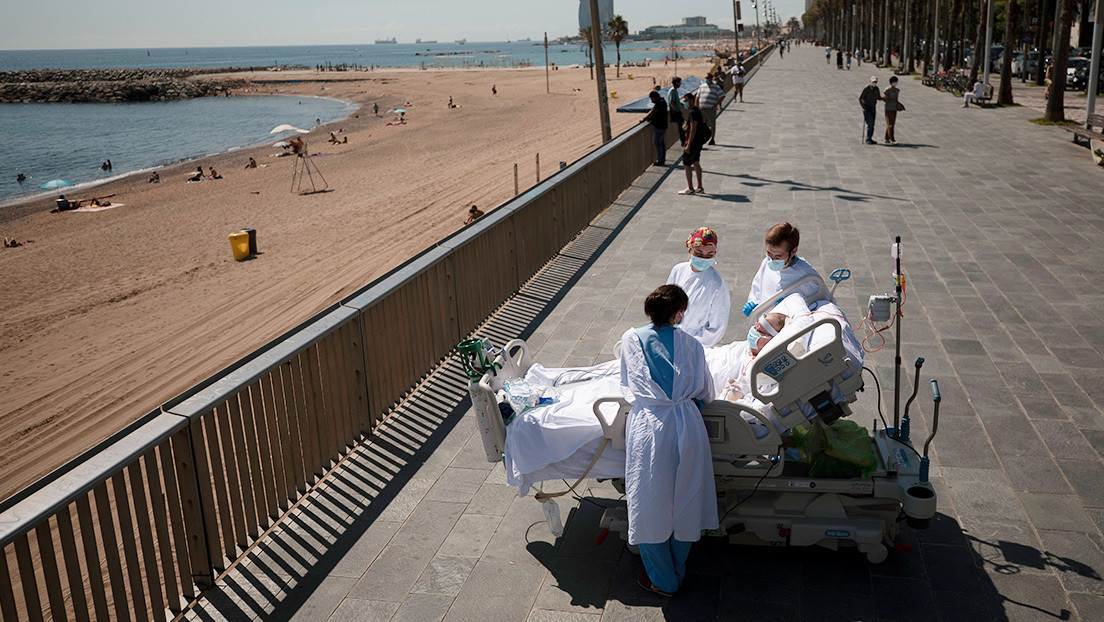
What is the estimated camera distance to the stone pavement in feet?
14.5

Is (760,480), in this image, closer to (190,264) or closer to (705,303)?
(705,303)

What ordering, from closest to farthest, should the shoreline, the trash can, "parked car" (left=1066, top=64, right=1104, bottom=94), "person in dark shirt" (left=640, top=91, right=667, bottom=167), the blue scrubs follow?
the blue scrubs, "person in dark shirt" (left=640, top=91, right=667, bottom=167), the trash can, the shoreline, "parked car" (left=1066, top=64, right=1104, bottom=94)

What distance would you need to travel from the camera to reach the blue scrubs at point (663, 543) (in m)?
4.21

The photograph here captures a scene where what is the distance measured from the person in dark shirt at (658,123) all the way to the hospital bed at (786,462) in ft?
47.3

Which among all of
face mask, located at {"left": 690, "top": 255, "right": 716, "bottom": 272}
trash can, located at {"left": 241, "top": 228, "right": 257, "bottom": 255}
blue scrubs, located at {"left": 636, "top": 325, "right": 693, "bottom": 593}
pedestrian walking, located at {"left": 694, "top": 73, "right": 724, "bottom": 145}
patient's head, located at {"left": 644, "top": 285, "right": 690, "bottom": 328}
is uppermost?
pedestrian walking, located at {"left": 694, "top": 73, "right": 724, "bottom": 145}

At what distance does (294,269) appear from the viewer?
56.2ft

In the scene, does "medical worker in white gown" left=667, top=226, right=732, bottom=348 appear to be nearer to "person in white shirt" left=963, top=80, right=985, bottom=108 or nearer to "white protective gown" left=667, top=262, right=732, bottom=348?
"white protective gown" left=667, top=262, right=732, bottom=348

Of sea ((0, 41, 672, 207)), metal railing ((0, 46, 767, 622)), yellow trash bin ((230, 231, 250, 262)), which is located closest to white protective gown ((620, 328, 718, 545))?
metal railing ((0, 46, 767, 622))

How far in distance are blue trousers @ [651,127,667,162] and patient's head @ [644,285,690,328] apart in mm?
15140

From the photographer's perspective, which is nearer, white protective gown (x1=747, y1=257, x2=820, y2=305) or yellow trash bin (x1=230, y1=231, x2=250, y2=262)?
white protective gown (x1=747, y1=257, x2=820, y2=305)

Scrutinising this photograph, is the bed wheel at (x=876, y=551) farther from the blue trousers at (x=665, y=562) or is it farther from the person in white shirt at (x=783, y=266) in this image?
the person in white shirt at (x=783, y=266)

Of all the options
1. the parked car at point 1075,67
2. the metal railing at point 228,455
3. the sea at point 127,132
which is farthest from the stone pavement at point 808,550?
the sea at point 127,132

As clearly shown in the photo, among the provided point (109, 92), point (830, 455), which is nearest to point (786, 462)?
point (830, 455)

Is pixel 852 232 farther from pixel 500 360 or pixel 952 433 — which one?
pixel 500 360
